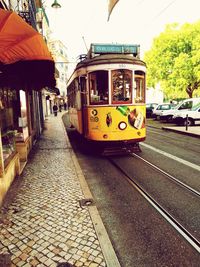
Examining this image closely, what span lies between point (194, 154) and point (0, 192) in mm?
7365

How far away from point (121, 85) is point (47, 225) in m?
6.09

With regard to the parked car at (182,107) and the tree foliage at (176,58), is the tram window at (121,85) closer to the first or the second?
the parked car at (182,107)

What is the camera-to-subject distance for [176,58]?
29.0 m

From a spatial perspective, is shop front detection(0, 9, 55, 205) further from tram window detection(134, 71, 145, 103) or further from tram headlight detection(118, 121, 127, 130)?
tram window detection(134, 71, 145, 103)

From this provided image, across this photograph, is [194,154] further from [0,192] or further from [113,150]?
[0,192]

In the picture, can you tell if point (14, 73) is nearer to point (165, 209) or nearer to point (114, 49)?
point (114, 49)

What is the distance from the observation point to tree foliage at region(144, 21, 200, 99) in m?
28.5

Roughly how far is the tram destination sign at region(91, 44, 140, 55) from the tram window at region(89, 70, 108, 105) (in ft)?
3.75

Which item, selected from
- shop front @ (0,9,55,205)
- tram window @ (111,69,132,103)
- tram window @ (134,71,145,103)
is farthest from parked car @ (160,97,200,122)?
shop front @ (0,9,55,205)

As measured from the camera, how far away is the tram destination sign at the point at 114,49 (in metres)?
9.97

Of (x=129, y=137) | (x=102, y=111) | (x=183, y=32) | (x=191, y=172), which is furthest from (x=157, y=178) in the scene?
(x=183, y=32)

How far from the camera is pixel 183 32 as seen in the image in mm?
29547

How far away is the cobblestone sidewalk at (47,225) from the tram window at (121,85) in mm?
3371

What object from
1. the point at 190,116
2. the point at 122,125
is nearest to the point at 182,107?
the point at 190,116
